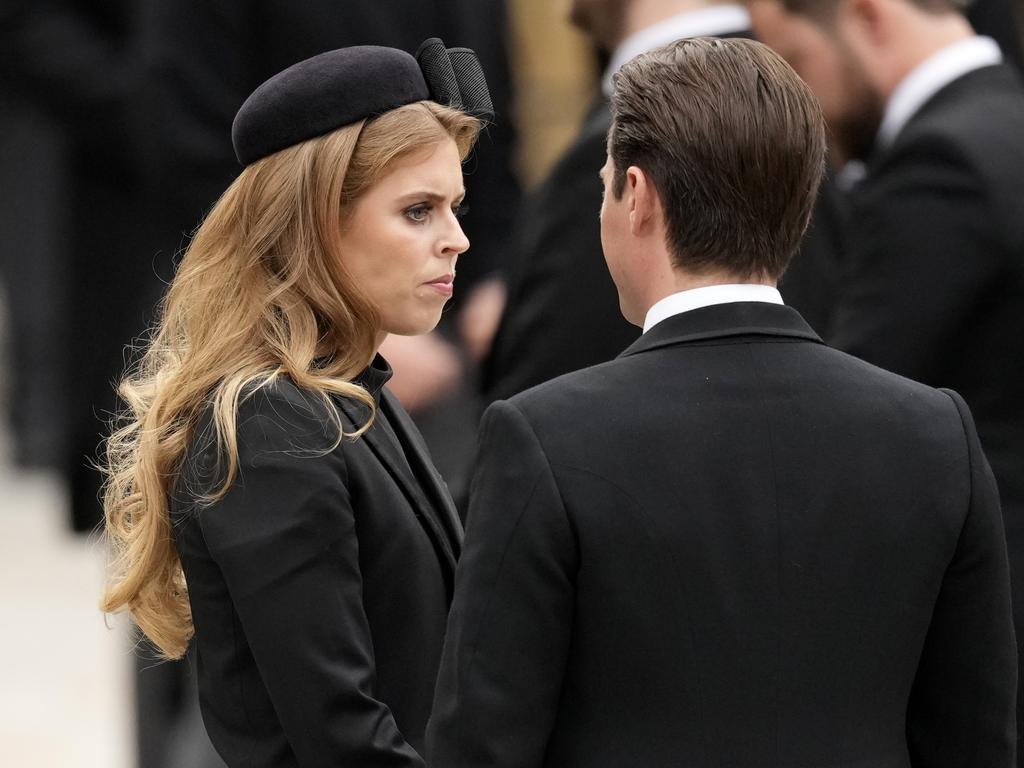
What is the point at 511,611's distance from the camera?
5.82ft

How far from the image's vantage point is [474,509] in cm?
182

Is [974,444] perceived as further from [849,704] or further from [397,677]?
[397,677]

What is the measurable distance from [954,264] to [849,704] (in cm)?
135

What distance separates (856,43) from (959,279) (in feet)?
2.41

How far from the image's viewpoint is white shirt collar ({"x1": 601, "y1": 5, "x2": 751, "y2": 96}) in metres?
3.42

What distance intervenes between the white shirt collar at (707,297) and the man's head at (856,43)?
5.60 feet

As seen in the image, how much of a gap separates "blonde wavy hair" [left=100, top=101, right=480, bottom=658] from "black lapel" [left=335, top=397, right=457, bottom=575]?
20mm

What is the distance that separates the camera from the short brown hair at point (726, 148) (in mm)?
1812

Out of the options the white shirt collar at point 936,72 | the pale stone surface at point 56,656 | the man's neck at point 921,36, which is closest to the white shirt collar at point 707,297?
the white shirt collar at point 936,72

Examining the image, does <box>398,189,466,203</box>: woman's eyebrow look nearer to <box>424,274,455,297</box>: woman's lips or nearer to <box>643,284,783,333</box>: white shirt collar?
<box>424,274,455,297</box>: woman's lips

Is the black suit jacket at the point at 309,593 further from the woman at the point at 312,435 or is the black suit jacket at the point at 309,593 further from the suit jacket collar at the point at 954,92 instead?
the suit jacket collar at the point at 954,92


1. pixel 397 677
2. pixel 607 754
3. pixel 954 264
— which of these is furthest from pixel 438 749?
pixel 954 264

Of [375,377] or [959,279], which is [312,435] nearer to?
[375,377]

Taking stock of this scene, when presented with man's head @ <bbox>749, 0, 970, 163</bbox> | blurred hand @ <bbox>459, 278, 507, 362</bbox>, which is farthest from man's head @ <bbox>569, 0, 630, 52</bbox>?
blurred hand @ <bbox>459, 278, 507, 362</bbox>
